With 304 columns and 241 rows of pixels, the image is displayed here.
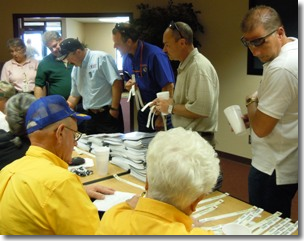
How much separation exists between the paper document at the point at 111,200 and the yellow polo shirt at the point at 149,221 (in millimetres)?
664

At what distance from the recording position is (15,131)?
69.2 inches

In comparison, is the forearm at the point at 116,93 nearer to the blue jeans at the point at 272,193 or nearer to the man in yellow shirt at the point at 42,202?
the blue jeans at the point at 272,193

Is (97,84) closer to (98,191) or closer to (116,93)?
(116,93)

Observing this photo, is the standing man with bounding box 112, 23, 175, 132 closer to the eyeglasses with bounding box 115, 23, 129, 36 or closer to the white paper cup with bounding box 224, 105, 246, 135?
the eyeglasses with bounding box 115, 23, 129, 36

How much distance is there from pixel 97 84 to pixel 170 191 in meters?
2.59

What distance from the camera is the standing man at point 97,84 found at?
3395 mm

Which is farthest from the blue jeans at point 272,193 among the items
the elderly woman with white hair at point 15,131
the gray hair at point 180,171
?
the elderly woman with white hair at point 15,131

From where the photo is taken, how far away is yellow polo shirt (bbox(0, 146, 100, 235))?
1.18 meters

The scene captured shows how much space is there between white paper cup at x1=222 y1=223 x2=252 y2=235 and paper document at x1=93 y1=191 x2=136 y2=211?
56 cm

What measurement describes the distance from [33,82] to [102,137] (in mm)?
→ 2464

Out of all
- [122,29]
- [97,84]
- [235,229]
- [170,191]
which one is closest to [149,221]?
[170,191]

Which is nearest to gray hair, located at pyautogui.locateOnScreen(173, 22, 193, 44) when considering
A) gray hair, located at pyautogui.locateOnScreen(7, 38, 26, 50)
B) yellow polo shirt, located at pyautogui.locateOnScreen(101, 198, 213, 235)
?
yellow polo shirt, located at pyautogui.locateOnScreen(101, 198, 213, 235)

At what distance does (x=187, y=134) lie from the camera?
1.14 meters

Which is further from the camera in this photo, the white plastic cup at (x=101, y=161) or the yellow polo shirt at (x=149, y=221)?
the white plastic cup at (x=101, y=161)
